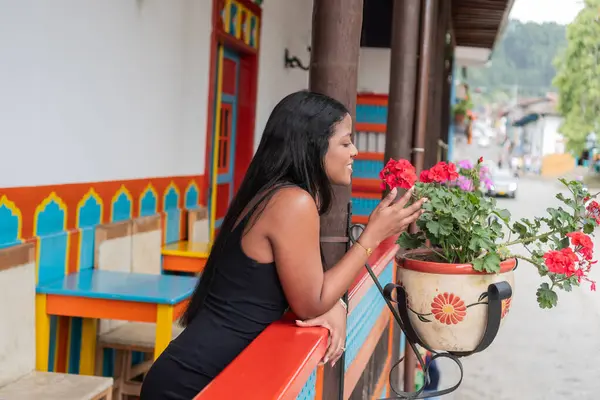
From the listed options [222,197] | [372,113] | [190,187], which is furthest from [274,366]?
[372,113]

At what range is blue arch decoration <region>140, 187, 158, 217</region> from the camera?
5129 millimetres

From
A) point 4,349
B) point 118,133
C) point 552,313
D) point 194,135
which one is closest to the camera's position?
point 4,349

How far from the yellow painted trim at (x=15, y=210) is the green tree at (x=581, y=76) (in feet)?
131

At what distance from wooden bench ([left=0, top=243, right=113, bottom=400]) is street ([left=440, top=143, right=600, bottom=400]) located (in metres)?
3.53

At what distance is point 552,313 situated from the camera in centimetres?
942

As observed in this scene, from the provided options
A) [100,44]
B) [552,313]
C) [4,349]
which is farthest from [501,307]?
[552,313]

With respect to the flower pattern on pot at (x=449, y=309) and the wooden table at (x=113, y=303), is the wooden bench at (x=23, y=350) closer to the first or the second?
the wooden table at (x=113, y=303)

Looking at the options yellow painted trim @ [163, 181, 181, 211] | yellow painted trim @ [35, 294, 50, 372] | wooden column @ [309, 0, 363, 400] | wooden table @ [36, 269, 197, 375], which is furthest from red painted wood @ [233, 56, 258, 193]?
wooden column @ [309, 0, 363, 400]

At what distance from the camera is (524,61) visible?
152m

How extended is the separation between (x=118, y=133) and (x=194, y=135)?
135 cm

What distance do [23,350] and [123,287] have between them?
55 centimetres

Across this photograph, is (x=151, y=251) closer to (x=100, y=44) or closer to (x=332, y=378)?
(x=100, y=44)

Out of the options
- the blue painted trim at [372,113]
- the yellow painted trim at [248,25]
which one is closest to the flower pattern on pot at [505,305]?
the yellow painted trim at [248,25]

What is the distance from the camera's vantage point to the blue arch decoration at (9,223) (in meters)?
3.57
